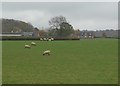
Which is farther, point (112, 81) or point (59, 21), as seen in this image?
point (59, 21)

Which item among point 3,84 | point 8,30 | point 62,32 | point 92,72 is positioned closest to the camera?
point 3,84

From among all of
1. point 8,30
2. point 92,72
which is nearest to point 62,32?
point 8,30

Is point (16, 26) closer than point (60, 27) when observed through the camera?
No

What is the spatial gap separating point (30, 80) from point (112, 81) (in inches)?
115

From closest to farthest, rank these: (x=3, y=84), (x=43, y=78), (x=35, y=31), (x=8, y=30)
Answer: (x=3, y=84) < (x=43, y=78) < (x=8, y=30) < (x=35, y=31)

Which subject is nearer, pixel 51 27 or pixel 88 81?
pixel 88 81

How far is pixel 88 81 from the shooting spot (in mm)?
10742

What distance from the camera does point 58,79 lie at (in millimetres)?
11164

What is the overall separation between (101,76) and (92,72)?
1278mm

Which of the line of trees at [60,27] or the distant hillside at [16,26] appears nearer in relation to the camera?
the line of trees at [60,27]

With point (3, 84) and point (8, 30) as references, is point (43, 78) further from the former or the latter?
point (8, 30)

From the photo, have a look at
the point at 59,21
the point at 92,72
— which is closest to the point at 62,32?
the point at 59,21

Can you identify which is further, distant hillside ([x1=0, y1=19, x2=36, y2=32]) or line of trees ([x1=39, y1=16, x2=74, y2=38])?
distant hillside ([x1=0, y1=19, x2=36, y2=32])

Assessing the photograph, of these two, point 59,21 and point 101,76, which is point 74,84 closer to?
point 101,76
